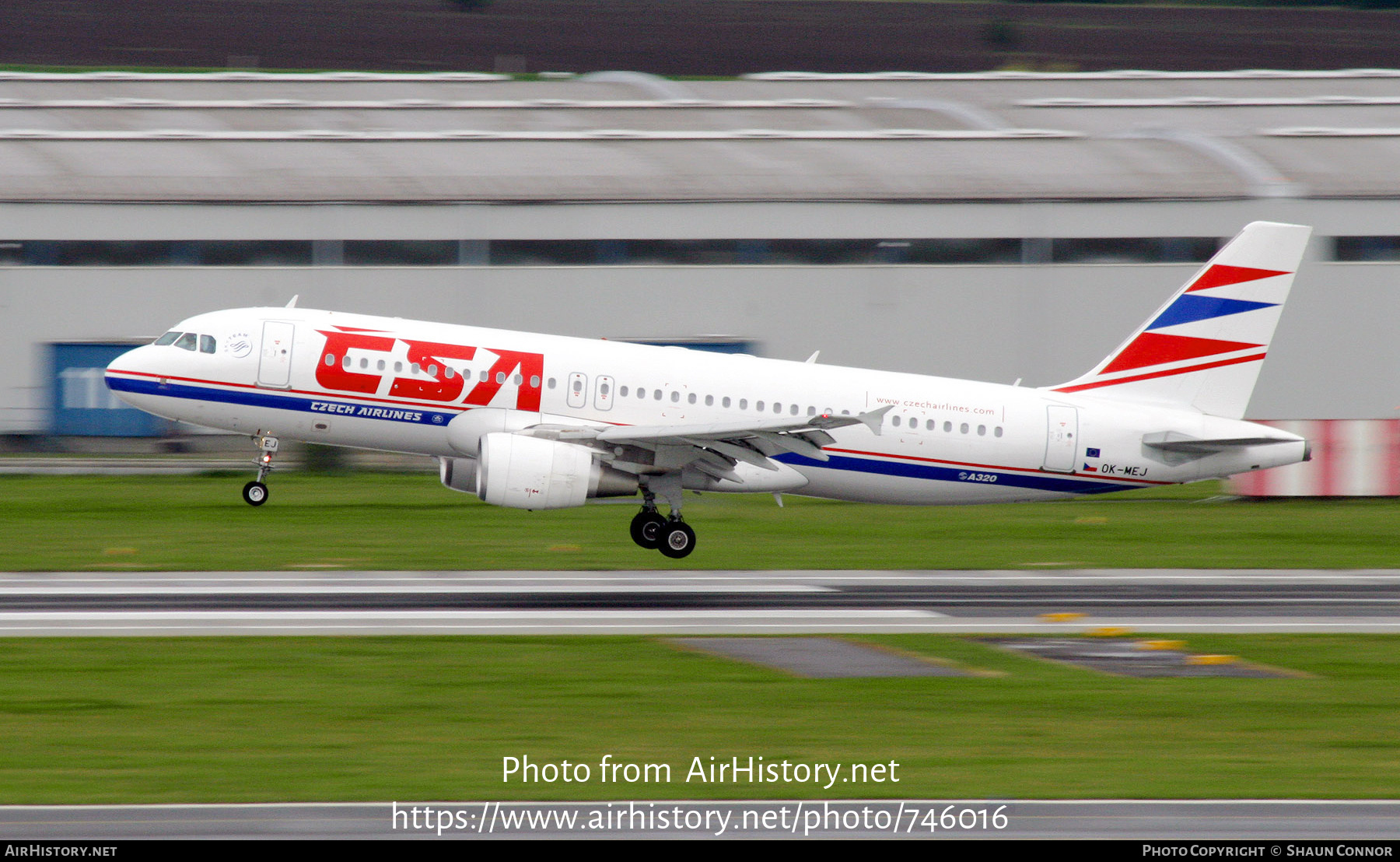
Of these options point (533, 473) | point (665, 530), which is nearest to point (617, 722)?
point (533, 473)

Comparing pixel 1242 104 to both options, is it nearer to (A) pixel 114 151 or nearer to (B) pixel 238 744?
(A) pixel 114 151

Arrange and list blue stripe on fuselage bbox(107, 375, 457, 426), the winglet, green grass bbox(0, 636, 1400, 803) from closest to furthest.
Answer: green grass bbox(0, 636, 1400, 803), the winglet, blue stripe on fuselage bbox(107, 375, 457, 426)

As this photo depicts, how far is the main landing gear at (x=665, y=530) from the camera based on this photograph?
27.3 meters

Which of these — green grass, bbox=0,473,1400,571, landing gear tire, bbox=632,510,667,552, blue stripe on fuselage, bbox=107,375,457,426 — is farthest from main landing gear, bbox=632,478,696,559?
blue stripe on fuselage, bbox=107,375,457,426

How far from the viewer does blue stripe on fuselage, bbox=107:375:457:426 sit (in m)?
27.2

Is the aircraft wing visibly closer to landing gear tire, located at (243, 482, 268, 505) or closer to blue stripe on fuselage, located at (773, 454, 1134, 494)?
blue stripe on fuselage, located at (773, 454, 1134, 494)

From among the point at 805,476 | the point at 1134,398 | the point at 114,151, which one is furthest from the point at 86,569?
the point at 114,151

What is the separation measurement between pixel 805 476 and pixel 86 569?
12.5m

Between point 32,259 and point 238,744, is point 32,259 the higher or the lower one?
the higher one

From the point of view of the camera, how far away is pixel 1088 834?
11.7 m

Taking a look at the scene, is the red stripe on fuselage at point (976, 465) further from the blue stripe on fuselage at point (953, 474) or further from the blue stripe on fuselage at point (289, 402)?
the blue stripe on fuselage at point (289, 402)

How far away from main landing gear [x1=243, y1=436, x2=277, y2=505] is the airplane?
55 mm

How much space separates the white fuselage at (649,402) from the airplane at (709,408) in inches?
1.4

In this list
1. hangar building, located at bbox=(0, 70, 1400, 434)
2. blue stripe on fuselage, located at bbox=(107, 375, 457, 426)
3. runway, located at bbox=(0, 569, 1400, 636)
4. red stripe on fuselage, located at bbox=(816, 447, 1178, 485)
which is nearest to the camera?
runway, located at bbox=(0, 569, 1400, 636)
